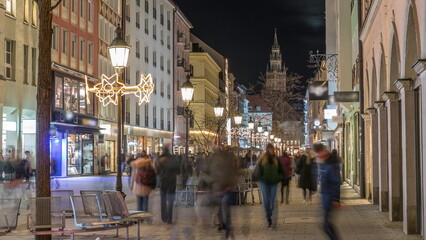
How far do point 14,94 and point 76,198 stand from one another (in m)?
28.3

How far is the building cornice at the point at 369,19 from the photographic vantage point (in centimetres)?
2270

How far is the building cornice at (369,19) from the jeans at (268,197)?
6239 mm

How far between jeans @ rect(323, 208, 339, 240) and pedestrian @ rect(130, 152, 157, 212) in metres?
7.75

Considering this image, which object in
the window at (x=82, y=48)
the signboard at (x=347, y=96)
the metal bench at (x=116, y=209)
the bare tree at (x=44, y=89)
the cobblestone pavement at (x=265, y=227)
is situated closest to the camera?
the bare tree at (x=44, y=89)

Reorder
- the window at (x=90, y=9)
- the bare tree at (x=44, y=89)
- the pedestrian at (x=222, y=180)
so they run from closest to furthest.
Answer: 1. the bare tree at (x=44, y=89)
2. the pedestrian at (x=222, y=180)
3. the window at (x=90, y=9)

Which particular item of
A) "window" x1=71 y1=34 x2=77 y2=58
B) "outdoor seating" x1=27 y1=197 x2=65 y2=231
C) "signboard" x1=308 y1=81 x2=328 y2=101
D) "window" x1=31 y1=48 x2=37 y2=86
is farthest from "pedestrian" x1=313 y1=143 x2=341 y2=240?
"window" x1=71 y1=34 x2=77 y2=58

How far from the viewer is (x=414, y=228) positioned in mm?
16141

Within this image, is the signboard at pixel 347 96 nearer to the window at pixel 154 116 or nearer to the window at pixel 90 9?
the window at pixel 90 9

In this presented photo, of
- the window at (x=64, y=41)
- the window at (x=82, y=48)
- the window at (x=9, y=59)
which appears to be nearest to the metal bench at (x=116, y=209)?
the window at (x=9, y=59)

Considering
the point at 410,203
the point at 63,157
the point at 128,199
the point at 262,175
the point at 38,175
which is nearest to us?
the point at 38,175

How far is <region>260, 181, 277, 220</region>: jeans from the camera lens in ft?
62.3

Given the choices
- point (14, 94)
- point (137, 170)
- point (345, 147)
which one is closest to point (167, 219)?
point (137, 170)

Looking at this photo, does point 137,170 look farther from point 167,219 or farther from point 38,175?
point 38,175

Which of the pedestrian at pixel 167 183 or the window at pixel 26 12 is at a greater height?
the window at pixel 26 12
